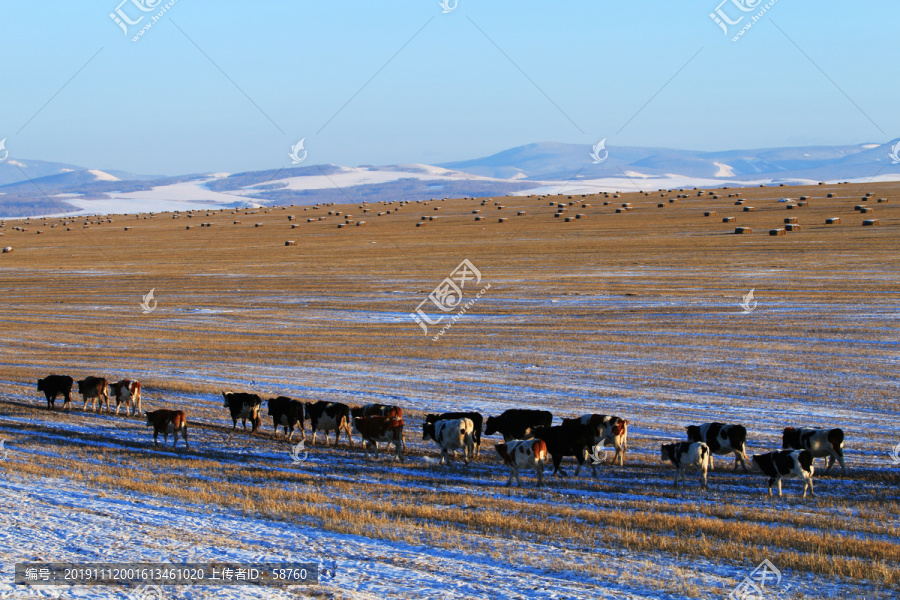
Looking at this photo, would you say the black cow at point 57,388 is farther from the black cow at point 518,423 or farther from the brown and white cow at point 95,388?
the black cow at point 518,423

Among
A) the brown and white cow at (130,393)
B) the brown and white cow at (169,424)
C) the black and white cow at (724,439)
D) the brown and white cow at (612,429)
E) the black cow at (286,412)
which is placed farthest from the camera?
the brown and white cow at (130,393)

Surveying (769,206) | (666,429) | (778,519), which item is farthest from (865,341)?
(769,206)

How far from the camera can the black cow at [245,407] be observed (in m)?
17.2

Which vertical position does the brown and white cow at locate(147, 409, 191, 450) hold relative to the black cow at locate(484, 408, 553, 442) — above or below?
below

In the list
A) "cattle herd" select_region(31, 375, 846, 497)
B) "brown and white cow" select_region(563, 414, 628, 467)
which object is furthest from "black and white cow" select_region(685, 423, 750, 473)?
"brown and white cow" select_region(563, 414, 628, 467)

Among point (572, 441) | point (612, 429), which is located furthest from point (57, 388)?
point (612, 429)

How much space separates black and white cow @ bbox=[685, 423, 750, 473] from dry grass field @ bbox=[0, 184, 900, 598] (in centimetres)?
38

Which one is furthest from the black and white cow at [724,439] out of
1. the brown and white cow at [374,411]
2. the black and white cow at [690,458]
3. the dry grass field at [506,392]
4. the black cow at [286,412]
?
the black cow at [286,412]

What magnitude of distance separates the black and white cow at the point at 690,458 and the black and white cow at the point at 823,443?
5.57 ft

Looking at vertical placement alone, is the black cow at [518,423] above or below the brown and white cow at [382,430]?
above

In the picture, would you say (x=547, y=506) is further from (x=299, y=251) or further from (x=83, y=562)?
(x=299, y=251)

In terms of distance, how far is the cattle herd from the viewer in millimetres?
12758

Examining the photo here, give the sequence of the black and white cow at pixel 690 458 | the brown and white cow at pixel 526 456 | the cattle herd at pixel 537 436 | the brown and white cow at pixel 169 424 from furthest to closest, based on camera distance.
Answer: the brown and white cow at pixel 169 424, the brown and white cow at pixel 526 456, the cattle herd at pixel 537 436, the black and white cow at pixel 690 458

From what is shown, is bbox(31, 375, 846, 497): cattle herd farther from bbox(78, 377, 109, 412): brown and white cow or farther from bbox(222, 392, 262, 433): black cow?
bbox(78, 377, 109, 412): brown and white cow
